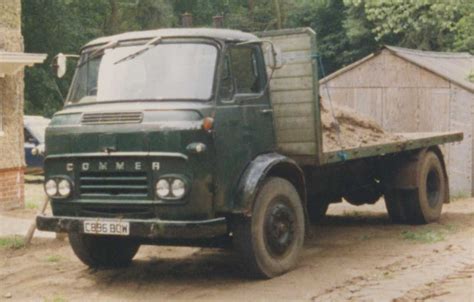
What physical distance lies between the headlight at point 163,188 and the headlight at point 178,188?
5 cm

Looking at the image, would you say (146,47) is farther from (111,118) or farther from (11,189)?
(11,189)

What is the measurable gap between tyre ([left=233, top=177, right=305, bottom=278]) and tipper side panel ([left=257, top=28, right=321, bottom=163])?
72cm

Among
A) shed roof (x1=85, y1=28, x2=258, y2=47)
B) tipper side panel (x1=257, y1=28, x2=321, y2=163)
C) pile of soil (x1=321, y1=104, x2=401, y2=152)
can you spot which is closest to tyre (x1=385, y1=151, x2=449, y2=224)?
pile of soil (x1=321, y1=104, x2=401, y2=152)

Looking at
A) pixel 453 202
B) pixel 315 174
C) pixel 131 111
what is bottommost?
pixel 453 202

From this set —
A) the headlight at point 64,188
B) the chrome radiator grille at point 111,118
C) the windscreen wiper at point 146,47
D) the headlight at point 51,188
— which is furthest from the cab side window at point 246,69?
the headlight at point 51,188

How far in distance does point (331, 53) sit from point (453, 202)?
883 inches

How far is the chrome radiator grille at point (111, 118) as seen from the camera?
7.84m

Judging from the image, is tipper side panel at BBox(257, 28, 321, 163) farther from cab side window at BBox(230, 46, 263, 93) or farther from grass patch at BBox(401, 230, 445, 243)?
grass patch at BBox(401, 230, 445, 243)

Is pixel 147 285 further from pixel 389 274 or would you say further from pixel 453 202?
pixel 453 202

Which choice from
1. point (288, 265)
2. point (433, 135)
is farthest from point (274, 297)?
point (433, 135)

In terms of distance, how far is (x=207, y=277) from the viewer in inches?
338

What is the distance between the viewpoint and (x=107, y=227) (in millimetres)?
7750

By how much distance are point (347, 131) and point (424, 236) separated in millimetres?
1856

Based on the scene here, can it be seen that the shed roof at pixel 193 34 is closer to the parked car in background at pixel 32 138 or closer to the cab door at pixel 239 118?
the cab door at pixel 239 118
